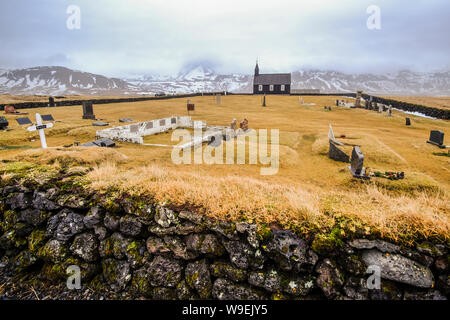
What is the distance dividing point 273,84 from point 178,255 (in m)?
76.8

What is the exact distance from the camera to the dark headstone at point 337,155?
42.9ft

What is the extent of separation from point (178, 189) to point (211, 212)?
4.37 feet

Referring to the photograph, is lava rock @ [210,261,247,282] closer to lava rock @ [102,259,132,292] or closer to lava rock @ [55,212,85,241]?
lava rock @ [102,259,132,292]

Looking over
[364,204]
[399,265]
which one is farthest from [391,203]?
[399,265]

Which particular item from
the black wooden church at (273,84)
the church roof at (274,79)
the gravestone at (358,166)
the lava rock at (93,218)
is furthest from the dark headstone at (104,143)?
the church roof at (274,79)

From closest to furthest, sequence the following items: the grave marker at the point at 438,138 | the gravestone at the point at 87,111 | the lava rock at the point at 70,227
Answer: the lava rock at the point at 70,227
the grave marker at the point at 438,138
the gravestone at the point at 87,111

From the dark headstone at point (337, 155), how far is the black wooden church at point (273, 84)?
6487 centimetres

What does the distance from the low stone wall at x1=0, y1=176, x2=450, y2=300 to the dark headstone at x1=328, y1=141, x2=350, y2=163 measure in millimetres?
9502

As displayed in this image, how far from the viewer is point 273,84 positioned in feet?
247

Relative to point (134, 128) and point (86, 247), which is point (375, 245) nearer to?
point (86, 247)

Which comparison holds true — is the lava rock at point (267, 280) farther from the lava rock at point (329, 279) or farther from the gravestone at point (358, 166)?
the gravestone at point (358, 166)
